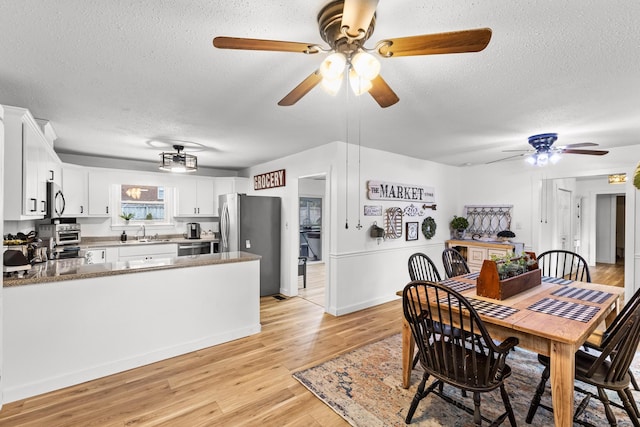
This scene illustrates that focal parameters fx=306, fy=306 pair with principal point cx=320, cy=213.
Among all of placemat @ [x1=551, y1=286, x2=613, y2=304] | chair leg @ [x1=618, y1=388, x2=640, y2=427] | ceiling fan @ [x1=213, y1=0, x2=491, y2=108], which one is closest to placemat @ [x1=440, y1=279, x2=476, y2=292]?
placemat @ [x1=551, y1=286, x2=613, y2=304]

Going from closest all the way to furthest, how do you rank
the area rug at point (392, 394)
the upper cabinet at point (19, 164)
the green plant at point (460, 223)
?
the area rug at point (392, 394)
the upper cabinet at point (19, 164)
the green plant at point (460, 223)

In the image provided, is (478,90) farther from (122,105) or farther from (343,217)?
(122,105)

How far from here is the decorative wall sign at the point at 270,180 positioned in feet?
16.6

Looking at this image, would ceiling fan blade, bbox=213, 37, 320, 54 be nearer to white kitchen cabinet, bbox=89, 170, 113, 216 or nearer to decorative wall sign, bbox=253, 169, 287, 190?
decorative wall sign, bbox=253, 169, 287, 190

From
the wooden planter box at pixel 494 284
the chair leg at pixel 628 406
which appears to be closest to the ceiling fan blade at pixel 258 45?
the wooden planter box at pixel 494 284

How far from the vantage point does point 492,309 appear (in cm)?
202

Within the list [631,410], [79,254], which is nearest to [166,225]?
[79,254]

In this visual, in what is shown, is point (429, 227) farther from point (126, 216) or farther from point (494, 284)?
point (126, 216)

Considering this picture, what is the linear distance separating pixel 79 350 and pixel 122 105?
2.08 metres

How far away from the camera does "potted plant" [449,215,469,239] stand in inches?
219

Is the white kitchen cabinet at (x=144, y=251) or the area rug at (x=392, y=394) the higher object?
the white kitchen cabinet at (x=144, y=251)

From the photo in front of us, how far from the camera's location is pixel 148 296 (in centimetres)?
279

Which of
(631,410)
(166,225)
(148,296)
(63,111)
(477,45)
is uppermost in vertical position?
(63,111)

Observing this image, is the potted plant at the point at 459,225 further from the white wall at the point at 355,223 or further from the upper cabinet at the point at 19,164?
the upper cabinet at the point at 19,164
